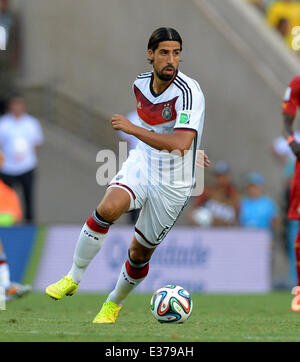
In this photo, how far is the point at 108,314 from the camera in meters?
8.17

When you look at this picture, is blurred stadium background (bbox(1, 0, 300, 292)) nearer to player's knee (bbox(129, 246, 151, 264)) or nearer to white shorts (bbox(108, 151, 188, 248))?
player's knee (bbox(129, 246, 151, 264))

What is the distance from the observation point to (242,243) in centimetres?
1447

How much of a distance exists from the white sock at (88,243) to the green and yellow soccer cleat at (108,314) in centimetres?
53

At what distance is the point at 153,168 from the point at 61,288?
1272mm

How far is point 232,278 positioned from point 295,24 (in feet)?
18.9

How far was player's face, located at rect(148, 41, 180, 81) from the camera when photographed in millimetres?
7789

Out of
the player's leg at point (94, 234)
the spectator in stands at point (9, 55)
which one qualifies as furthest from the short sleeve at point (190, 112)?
the spectator in stands at point (9, 55)

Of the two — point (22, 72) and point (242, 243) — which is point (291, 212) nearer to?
point (242, 243)

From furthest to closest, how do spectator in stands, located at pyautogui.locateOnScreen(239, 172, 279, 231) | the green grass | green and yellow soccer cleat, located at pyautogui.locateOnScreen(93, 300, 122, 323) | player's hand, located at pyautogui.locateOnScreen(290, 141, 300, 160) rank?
spectator in stands, located at pyautogui.locateOnScreen(239, 172, 279, 231) < player's hand, located at pyautogui.locateOnScreen(290, 141, 300, 160) < green and yellow soccer cleat, located at pyautogui.locateOnScreen(93, 300, 122, 323) < the green grass

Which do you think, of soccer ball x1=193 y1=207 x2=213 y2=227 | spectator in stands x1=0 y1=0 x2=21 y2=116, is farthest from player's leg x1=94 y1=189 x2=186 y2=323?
spectator in stands x1=0 y1=0 x2=21 y2=116

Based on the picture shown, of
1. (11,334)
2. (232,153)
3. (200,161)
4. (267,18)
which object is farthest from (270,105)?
(11,334)

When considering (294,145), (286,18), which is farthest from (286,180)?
(294,145)

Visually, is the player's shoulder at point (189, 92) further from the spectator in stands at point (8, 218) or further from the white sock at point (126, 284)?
the spectator in stands at point (8, 218)
